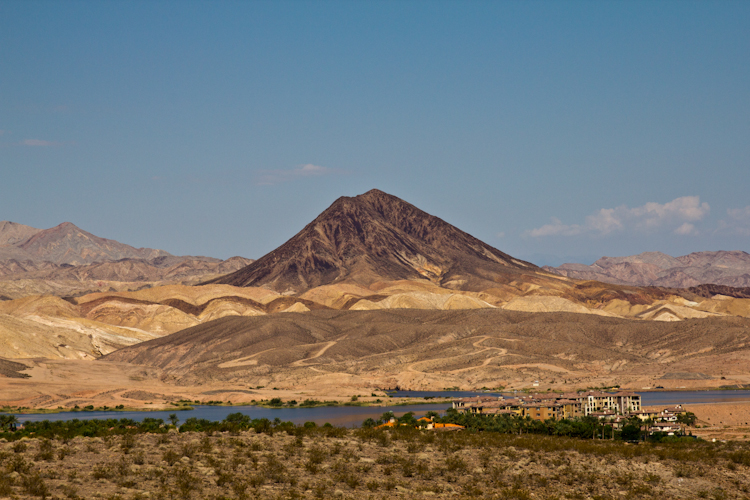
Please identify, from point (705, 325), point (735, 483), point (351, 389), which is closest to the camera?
point (735, 483)

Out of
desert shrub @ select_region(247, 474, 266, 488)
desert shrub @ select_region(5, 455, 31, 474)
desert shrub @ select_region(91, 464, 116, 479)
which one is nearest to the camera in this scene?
desert shrub @ select_region(5, 455, 31, 474)

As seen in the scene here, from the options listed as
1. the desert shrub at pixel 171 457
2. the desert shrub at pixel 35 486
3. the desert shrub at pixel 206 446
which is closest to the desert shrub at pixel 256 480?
the desert shrub at pixel 171 457

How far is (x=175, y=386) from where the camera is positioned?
151 metres

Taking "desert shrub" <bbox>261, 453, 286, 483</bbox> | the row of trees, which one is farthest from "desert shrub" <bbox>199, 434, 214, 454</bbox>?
the row of trees

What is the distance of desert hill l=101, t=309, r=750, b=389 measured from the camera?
6009 inches

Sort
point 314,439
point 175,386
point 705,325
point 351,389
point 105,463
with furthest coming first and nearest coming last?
point 705,325
point 175,386
point 351,389
point 314,439
point 105,463

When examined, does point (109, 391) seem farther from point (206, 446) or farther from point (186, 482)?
point (186, 482)

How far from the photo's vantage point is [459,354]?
17125 centimetres

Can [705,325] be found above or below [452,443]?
above

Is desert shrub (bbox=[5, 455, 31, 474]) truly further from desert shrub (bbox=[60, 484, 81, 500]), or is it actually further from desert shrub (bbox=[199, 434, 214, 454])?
desert shrub (bbox=[199, 434, 214, 454])

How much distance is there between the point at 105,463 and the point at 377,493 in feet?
33.1

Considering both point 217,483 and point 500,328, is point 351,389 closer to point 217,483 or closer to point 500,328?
point 500,328

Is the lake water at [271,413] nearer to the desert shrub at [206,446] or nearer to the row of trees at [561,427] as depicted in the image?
the row of trees at [561,427]

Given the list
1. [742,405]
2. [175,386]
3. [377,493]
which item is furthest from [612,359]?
[377,493]
